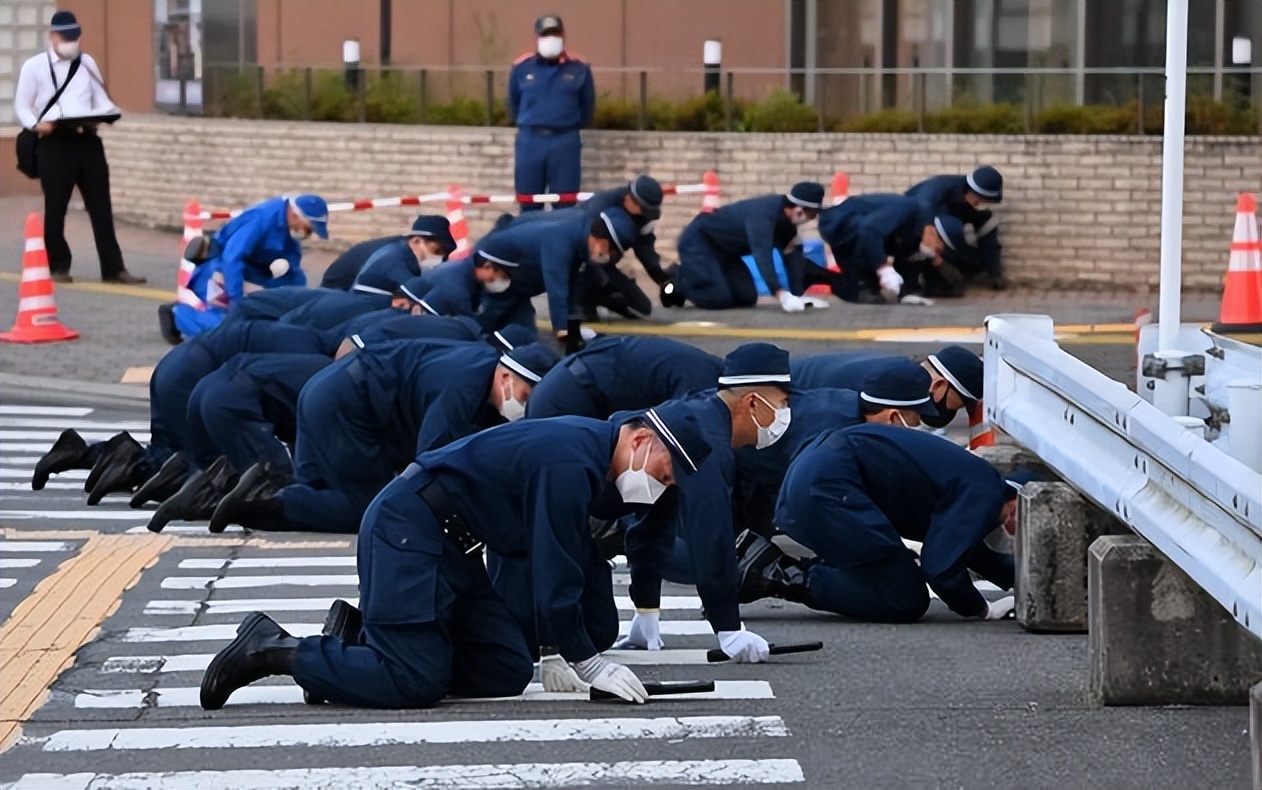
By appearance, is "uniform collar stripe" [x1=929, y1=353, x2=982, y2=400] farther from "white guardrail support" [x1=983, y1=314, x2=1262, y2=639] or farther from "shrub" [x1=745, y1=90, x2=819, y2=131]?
"shrub" [x1=745, y1=90, x2=819, y2=131]

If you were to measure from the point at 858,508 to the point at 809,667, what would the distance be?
1.15m

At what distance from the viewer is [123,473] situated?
1214 cm

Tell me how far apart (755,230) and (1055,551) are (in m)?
10.2

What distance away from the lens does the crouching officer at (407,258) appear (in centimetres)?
1451

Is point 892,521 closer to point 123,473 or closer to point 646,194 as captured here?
point 123,473

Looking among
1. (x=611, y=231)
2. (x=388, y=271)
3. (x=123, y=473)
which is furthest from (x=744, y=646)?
(x=611, y=231)

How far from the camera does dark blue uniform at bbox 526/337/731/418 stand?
10.6 metres

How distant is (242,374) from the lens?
38.5 ft

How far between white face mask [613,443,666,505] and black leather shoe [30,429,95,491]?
623 centimetres

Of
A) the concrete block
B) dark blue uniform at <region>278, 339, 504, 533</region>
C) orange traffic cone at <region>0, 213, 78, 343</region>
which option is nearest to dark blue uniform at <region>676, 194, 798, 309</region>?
orange traffic cone at <region>0, 213, 78, 343</region>

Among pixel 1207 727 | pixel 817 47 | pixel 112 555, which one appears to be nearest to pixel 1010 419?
pixel 1207 727

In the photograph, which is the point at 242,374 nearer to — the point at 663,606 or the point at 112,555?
the point at 112,555

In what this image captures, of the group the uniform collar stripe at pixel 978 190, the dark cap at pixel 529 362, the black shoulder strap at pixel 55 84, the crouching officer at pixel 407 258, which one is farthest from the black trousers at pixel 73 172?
the dark cap at pixel 529 362

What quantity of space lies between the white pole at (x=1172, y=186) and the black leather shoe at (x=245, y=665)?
3.40 meters
